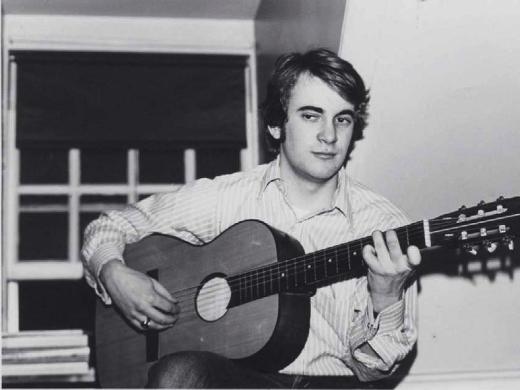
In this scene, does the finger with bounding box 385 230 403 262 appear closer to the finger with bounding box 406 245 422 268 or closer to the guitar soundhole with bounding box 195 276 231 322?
the finger with bounding box 406 245 422 268

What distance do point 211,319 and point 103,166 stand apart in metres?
2.01

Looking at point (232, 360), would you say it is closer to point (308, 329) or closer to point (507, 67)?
point (308, 329)

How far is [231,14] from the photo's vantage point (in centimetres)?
380

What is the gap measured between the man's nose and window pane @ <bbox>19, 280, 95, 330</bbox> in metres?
1.90

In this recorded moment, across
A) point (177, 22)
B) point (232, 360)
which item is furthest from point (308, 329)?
point (177, 22)

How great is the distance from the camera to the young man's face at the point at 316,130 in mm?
2072

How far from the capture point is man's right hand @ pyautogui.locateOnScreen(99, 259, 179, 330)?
6.77 ft

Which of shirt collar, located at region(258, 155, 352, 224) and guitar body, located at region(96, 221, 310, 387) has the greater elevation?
shirt collar, located at region(258, 155, 352, 224)

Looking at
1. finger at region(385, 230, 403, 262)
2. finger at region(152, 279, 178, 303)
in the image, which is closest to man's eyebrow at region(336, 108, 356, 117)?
finger at region(385, 230, 403, 262)

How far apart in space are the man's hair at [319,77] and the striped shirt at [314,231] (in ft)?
0.57

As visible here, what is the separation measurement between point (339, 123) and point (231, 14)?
189 cm

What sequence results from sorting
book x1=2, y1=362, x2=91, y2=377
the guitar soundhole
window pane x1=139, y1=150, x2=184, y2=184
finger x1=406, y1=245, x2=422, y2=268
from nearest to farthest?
finger x1=406, y1=245, x2=422, y2=268 → the guitar soundhole → book x1=2, y1=362, x2=91, y2=377 → window pane x1=139, y1=150, x2=184, y2=184

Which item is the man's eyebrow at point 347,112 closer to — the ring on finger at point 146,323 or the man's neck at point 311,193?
the man's neck at point 311,193

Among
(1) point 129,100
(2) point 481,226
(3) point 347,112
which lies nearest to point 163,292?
(3) point 347,112
